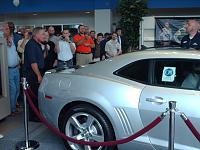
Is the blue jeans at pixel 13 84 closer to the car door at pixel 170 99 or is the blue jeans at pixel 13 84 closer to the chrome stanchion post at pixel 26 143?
the chrome stanchion post at pixel 26 143

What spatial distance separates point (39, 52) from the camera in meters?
5.48

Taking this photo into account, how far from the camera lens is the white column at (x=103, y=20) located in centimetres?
1691

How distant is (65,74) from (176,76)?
4.83 feet

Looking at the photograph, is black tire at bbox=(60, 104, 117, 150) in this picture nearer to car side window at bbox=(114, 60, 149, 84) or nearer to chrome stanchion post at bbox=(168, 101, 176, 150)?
car side window at bbox=(114, 60, 149, 84)

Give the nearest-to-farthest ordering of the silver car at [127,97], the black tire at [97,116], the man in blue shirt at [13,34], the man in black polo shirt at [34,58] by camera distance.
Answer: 1. the silver car at [127,97]
2. the black tire at [97,116]
3. the man in black polo shirt at [34,58]
4. the man in blue shirt at [13,34]

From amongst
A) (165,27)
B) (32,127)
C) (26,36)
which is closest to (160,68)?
(32,127)

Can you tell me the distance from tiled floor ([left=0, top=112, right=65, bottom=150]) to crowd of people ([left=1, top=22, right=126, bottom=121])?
0.33 metres

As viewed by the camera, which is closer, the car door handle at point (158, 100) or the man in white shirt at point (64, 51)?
the car door handle at point (158, 100)

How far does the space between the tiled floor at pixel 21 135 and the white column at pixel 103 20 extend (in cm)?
1159

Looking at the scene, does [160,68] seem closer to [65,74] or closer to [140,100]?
[140,100]

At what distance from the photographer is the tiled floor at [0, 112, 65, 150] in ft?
15.2

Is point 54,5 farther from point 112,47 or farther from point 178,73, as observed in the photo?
point 178,73

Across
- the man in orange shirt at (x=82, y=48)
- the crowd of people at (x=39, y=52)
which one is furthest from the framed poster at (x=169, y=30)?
the man in orange shirt at (x=82, y=48)

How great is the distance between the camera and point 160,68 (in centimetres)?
369
